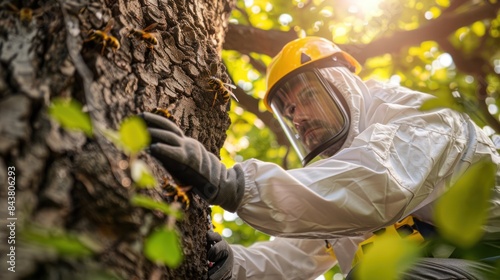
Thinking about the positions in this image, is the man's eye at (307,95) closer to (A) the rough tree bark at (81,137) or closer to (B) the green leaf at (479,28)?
(A) the rough tree bark at (81,137)

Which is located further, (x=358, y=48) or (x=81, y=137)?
(x=358, y=48)

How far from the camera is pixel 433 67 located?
676 cm

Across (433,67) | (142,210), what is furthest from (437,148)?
→ (433,67)

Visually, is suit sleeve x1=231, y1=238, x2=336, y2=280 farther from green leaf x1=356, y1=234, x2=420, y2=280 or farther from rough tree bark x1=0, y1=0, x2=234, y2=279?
green leaf x1=356, y1=234, x2=420, y2=280

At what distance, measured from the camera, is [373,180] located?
86.4 inches

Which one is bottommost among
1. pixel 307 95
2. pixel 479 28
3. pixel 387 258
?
pixel 479 28

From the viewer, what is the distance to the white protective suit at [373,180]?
7.03 feet

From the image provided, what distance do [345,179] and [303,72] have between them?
5.97ft

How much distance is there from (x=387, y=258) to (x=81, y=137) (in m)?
0.95

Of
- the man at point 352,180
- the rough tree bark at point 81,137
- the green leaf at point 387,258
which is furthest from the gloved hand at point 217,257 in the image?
the green leaf at point 387,258

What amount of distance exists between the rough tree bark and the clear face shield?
5.16 feet

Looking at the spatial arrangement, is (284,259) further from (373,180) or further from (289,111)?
(373,180)

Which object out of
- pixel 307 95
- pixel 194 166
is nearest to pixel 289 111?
pixel 307 95

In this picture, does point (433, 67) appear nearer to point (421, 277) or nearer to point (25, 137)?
point (421, 277)
